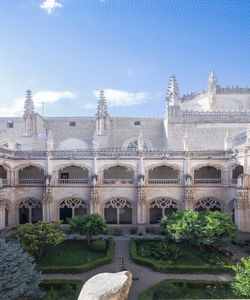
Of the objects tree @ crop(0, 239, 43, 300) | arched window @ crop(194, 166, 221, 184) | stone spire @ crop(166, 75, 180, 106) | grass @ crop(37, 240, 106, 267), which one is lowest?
grass @ crop(37, 240, 106, 267)

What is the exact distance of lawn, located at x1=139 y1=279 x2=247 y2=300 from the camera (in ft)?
43.2

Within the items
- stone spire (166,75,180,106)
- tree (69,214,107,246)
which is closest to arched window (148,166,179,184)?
stone spire (166,75,180,106)

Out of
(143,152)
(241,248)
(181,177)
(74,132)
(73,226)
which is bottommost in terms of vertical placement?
(241,248)

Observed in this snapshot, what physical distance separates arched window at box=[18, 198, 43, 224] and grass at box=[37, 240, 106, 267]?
742 cm

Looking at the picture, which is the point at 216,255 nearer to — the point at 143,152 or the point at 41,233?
the point at 143,152

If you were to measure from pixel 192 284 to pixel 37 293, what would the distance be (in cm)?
963

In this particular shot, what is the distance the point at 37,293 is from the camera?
12.7 metres

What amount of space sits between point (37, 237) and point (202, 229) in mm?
13023

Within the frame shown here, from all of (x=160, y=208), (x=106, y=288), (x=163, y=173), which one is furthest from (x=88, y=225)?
(x=106, y=288)

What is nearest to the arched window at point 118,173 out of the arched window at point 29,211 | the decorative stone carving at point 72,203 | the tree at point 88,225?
the decorative stone carving at point 72,203

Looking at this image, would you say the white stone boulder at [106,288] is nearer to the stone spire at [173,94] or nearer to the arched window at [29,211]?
the arched window at [29,211]

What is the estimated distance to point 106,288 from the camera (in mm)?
6113

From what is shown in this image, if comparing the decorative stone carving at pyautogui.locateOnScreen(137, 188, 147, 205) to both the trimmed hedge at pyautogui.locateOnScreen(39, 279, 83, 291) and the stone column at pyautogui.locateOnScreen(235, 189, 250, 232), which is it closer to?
the stone column at pyautogui.locateOnScreen(235, 189, 250, 232)

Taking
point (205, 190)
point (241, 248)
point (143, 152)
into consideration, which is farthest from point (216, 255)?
point (143, 152)
